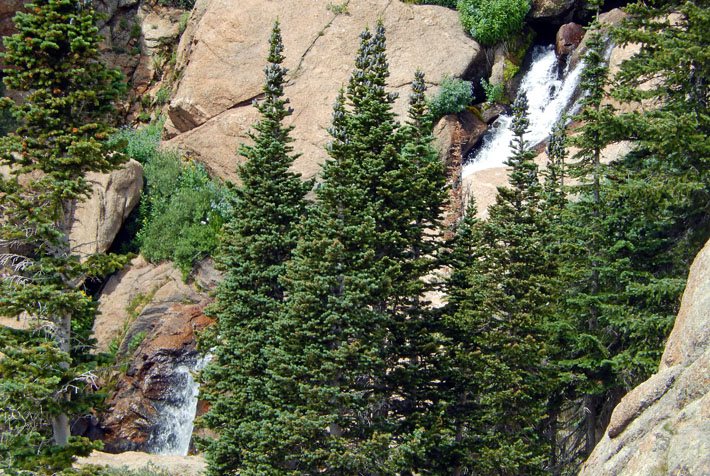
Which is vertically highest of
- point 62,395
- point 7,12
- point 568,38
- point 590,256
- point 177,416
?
point 568,38

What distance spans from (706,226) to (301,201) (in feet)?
36.5

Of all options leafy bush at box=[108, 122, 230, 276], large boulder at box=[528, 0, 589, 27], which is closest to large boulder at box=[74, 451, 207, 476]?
leafy bush at box=[108, 122, 230, 276]

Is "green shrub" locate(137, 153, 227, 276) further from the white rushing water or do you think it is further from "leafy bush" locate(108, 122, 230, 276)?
the white rushing water

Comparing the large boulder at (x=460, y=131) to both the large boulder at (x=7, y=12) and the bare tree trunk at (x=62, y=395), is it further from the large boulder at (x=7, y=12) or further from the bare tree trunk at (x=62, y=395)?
the large boulder at (x=7, y=12)

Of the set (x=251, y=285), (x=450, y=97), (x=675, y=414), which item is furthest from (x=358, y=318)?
(x=450, y=97)

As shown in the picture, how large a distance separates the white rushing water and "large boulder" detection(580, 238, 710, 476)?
23.0 meters

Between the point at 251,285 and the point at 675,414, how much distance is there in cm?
1327

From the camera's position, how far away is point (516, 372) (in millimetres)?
19219

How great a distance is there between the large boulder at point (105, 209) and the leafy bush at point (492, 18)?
18.3m

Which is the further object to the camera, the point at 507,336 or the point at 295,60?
the point at 295,60

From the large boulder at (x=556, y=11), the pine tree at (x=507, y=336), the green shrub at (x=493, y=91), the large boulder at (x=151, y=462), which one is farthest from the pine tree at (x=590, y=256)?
the large boulder at (x=556, y=11)

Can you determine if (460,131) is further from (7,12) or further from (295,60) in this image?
(7,12)

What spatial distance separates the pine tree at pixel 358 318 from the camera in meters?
18.5

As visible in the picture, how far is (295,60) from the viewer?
3731cm
